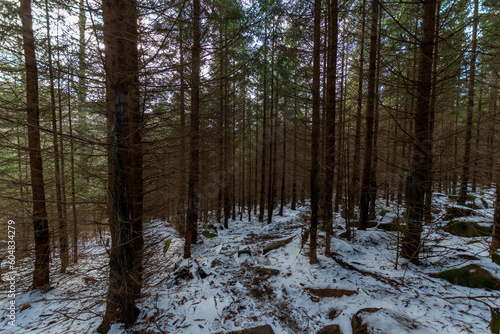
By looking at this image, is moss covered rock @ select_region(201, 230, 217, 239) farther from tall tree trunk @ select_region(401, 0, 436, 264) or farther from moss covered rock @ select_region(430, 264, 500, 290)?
moss covered rock @ select_region(430, 264, 500, 290)

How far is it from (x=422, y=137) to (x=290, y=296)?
4846mm

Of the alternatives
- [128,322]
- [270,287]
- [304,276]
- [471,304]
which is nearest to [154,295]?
[128,322]

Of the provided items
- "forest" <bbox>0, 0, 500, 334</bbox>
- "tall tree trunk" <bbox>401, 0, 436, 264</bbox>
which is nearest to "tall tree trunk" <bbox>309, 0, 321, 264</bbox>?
"forest" <bbox>0, 0, 500, 334</bbox>

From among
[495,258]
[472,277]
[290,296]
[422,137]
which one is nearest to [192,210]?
[290,296]

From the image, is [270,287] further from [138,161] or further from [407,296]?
[138,161]

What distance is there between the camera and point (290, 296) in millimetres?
4387

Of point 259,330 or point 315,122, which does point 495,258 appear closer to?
point 315,122

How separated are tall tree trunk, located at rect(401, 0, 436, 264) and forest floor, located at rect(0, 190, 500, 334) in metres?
0.38

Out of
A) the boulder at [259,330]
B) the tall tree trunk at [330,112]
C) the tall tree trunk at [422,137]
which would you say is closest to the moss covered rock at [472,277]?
the tall tree trunk at [422,137]

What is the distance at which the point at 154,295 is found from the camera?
4496 millimetres

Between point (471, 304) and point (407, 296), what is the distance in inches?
37.5

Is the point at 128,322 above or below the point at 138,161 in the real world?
below

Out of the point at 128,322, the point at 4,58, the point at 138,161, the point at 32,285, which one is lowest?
the point at 32,285

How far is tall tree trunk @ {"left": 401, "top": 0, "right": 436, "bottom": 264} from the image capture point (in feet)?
14.4
